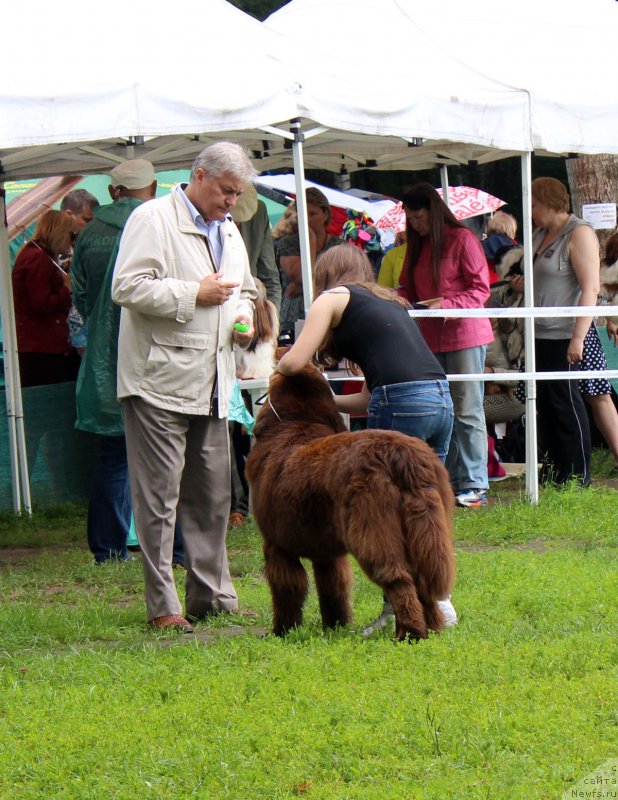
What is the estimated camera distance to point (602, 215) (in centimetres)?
1097

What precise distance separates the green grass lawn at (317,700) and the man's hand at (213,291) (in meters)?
1.46

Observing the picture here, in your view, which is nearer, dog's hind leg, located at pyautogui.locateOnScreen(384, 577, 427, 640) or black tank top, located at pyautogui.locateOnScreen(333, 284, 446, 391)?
dog's hind leg, located at pyautogui.locateOnScreen(384, 577, 427, 640)

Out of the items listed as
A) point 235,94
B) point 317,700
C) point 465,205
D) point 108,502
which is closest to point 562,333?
point 235,94

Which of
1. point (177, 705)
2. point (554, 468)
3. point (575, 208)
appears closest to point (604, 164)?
point (575, 208)

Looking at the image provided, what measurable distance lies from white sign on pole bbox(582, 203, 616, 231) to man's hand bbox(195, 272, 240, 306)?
6277 mm

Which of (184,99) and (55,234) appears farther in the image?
(55,234)

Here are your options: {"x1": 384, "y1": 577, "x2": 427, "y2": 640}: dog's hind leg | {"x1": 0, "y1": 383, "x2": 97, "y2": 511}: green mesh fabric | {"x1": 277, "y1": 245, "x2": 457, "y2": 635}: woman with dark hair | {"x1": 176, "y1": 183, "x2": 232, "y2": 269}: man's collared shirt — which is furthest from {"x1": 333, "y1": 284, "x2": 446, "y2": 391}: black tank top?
{"x1": 0, "y1": 383, "x2": 97, "y2": 511}: green mesh fabric

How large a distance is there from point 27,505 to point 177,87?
370 centimetres

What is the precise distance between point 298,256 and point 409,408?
4489 millimetres

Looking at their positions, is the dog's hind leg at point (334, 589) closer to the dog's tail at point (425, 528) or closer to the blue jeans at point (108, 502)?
the dog's tail at point (425, 528)

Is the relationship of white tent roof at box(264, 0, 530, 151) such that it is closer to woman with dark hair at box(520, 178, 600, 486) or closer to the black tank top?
woman with dark hair at box(520, 178, 600, 486)

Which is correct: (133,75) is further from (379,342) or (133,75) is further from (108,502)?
(108,502)

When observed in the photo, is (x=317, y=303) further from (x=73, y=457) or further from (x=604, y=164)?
(x=604, y=164)

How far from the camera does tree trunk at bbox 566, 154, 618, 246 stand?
39.4 feet
